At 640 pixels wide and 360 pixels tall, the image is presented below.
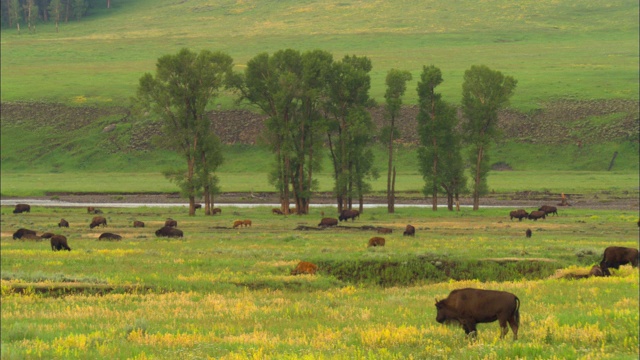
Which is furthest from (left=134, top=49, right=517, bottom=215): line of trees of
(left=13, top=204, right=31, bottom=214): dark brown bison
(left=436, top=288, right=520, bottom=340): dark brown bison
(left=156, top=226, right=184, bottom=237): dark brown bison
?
(left=436, top=288, right=520, bottom=340): dark brown bison

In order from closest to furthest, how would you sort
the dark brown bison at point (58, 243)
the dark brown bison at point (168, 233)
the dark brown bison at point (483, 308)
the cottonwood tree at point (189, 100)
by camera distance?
the dark brown bison at point (483, 308) → the dark brown bison at point (58, 243) → the dark brown bison at point (168, 233) → the cottonwood tree at point (189, 100)

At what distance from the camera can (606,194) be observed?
86.6 metres

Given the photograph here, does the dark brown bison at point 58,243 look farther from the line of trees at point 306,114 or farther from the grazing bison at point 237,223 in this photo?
the line of trees at point 306,114

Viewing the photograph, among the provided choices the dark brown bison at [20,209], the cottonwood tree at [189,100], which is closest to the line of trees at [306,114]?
the cottonwood tree at [189,100]

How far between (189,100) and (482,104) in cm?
2714

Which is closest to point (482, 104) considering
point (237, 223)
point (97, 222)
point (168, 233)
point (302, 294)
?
point (237, 223)

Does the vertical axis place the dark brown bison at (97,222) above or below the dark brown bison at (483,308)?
below

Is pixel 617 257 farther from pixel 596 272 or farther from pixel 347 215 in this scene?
pixel 347 215

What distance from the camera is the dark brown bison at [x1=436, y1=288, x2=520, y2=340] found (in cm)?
1488

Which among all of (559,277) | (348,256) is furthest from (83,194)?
(559,277)

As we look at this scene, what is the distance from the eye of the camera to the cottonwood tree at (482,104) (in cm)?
7112

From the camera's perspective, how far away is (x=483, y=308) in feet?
49.3

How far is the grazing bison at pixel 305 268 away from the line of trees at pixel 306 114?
37674 millimetres

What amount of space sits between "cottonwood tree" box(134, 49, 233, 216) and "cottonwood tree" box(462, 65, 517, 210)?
22.8 m
